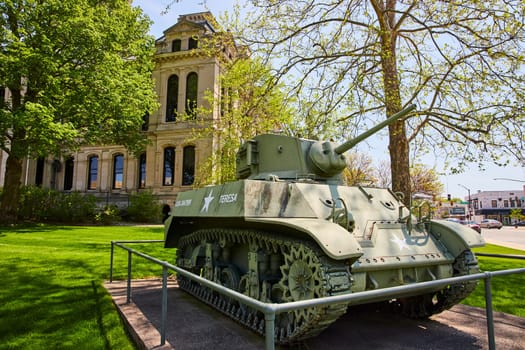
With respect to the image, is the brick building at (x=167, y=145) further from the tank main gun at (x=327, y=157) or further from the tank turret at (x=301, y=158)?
the tank main gun at (x=327, y=157)

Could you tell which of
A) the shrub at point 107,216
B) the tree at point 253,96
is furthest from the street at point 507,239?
the shrub at point 107,216

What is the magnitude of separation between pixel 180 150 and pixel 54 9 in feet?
50.2

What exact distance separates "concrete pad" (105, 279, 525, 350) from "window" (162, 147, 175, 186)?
26.5m

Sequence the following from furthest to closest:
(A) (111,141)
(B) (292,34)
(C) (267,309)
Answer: (A) (111,141) < (B) (292,34) < (C) (267,309)

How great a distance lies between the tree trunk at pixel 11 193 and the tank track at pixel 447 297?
20830mm

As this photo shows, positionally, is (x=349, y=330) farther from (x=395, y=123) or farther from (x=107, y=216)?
(x=107, y=216)

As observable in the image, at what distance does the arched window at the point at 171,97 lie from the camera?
33.4 m

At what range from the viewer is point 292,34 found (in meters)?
13.1

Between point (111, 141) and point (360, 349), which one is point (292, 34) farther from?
point (111, 141)

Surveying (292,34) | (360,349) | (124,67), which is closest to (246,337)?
(360,349)

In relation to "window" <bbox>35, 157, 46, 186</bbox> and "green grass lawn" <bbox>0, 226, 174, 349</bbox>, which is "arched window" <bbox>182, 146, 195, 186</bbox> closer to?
"window" <bbox>35, 157, 46, 186</bbox>

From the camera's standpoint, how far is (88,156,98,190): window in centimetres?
3572

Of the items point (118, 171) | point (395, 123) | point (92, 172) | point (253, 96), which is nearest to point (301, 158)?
point (395, 123)

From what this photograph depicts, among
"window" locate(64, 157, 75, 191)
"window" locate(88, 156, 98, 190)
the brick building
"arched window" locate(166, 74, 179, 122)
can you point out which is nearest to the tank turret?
the brick building
